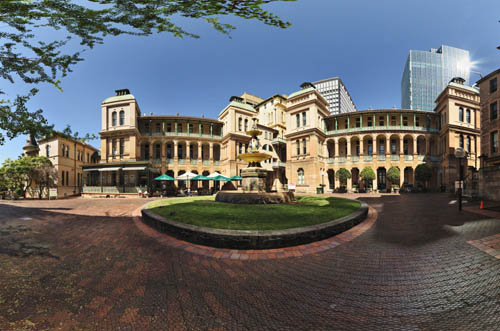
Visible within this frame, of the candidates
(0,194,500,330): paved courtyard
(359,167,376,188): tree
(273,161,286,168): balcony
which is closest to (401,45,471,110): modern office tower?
(359,167,376,188): tree

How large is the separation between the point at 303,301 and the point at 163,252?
136 inches

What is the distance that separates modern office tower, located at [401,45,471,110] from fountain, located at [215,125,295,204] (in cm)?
14302

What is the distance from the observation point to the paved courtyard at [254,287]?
2.38 m

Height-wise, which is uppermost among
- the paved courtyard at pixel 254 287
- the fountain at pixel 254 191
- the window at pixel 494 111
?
the window at pixel 494 111

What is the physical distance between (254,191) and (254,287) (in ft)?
32.2

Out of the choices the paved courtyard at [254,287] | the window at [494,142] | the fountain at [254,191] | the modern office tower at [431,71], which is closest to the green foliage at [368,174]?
the window at [494,142]

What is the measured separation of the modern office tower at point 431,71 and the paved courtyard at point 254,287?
487 ft

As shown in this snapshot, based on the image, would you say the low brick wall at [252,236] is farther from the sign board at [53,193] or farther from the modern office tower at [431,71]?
the modern office tower at [431,71]

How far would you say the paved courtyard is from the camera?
238 centimetres

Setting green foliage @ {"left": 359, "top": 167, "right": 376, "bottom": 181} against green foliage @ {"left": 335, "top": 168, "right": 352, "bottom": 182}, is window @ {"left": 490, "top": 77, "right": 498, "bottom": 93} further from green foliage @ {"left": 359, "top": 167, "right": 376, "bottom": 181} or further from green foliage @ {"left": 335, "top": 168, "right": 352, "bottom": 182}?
green foliage @ {"left": 335, "top": 168, "right": 352, "bottom": 182}

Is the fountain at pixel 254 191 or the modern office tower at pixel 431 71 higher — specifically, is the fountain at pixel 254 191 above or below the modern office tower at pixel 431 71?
below

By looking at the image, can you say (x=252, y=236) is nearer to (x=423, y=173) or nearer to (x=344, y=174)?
(x=344, y=174)

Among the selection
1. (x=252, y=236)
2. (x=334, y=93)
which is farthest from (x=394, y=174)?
(x=334, y=93)

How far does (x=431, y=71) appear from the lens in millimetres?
112062
